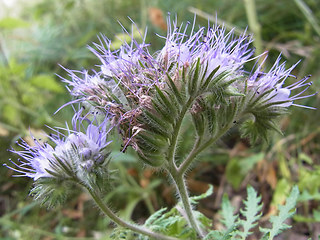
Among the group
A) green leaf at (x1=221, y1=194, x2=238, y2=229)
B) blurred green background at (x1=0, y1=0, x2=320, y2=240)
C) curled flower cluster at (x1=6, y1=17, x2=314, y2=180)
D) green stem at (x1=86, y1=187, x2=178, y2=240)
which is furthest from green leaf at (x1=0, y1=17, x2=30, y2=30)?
green leaf at (x1=221, y1=194, x2=238, y2=229)

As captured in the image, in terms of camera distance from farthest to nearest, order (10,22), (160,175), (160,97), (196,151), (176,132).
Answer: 1. (160,175)
2. (10,22)
3. (196,151)
4. (176,132)
5. (160,97)

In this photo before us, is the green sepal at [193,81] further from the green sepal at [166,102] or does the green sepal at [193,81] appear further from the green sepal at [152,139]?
the green sepal at [152,139]

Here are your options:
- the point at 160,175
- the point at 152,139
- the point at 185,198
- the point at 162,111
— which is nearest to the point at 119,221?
the point at 185,198

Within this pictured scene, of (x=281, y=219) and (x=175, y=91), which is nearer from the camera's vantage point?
(x=175, y=91)

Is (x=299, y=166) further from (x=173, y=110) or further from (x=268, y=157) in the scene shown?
(x=173, y=110)

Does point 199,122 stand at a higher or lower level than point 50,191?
higher

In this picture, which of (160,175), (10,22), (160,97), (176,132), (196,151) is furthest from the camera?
(160,175)

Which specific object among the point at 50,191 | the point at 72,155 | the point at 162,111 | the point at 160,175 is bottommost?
the point at 160,175

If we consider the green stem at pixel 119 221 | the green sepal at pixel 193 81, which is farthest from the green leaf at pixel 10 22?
the green sepal at pixel 193 81

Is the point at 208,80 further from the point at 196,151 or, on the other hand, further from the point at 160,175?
the point at 160,175
